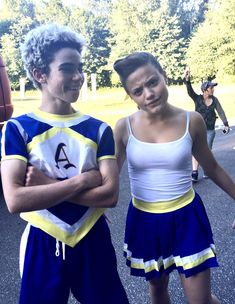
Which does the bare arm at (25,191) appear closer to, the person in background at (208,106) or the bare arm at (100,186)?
the bare arm at (100,186)

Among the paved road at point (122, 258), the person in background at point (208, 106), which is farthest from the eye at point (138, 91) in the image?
the person in background at point (208, 106)

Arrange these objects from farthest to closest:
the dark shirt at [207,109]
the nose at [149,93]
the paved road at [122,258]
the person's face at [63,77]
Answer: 1. the dark shirt at [207,109]
2. the paved road at [122,258]
3. the nose at [149,93]
4. the person's face at [63,77]

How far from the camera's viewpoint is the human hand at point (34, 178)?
1.55 m

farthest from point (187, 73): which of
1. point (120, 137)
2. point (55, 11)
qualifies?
point (55, 11)

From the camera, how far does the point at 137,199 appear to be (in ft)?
6.79

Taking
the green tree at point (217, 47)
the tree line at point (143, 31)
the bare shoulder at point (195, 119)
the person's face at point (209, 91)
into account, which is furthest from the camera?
the tree line at point (143, 31)

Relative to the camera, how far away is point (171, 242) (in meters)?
1.99

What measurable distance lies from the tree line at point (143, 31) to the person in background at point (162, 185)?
24.5 meters

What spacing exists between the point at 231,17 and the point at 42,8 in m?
31.6

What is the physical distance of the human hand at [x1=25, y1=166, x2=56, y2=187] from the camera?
155 centimetres

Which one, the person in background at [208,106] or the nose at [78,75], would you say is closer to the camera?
the nose at [78,75]

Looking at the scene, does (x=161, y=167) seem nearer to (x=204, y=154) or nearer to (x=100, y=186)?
(x=204, y=154)

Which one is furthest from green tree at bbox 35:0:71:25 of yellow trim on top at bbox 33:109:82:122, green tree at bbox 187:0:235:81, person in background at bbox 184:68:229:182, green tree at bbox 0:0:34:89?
yellow trim on top at bbox 33:109:82:122

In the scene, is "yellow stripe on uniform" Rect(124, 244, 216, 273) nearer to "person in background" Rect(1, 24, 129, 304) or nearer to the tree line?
"person in background" Rect(1, 24, 129, 304)
